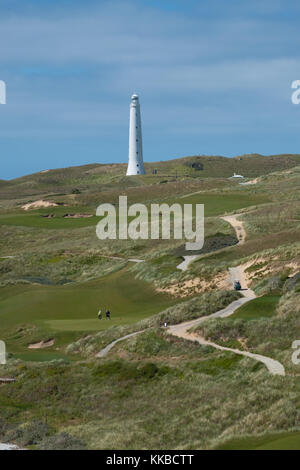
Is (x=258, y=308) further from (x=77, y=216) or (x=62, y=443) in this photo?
(x=77, y=216)

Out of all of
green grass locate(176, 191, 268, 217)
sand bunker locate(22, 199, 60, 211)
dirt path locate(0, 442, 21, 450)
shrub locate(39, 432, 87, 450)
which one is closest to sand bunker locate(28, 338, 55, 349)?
dirt path locate(0, 442, 21, 450)

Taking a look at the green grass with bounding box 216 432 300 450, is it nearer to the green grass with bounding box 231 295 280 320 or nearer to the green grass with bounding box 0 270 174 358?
the green grass with bounding box 231 295 280 320

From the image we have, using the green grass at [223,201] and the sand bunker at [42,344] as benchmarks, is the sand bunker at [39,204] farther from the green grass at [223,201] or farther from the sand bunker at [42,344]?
the sand bunker at [42,344]

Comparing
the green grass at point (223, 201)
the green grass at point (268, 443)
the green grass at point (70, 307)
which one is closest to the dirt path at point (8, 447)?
the green grass at point (268, 443)

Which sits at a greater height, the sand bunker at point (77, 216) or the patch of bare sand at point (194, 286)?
the sand bunker at point (77, 216)

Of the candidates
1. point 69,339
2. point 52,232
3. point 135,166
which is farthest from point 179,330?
point 135,166

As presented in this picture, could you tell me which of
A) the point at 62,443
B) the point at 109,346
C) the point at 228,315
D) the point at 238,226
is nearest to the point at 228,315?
the point at 228,315
